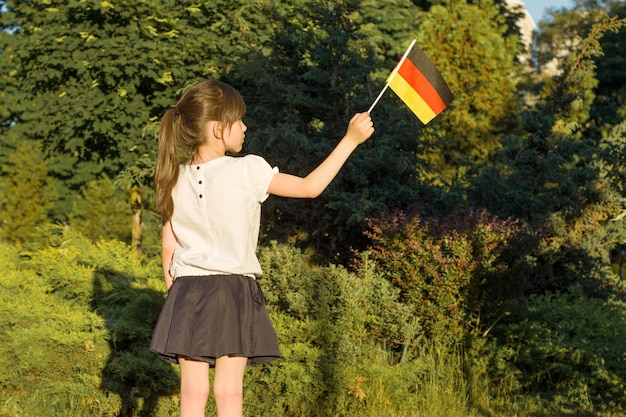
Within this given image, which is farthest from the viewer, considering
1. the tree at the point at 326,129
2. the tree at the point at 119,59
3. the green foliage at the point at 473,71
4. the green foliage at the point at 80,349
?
the green foliage at the point at 473,71

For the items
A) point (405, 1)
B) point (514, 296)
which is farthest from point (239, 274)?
point (405, 1)

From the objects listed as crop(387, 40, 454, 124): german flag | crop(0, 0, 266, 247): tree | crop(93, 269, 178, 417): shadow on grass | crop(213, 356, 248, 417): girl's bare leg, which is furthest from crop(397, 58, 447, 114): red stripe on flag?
crop(0, 0, 266, 247): tree

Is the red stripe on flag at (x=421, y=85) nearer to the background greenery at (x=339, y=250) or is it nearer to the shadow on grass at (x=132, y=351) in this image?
the background greenery at (x=339, y=250)

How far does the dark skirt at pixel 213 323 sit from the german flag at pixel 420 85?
3.48 ft

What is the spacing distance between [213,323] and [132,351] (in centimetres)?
277

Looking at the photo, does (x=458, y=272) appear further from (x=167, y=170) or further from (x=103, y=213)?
(x=103, y=213)

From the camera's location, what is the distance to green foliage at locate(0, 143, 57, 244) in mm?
21125

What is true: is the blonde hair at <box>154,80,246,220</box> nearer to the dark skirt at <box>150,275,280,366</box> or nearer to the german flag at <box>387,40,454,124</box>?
the dark skirt at <box>150,275,280,366</box>

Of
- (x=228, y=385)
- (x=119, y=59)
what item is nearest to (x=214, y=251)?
(x=228, y=385)

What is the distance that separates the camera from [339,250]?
8766 mm

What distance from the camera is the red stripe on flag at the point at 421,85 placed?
3.89 metres

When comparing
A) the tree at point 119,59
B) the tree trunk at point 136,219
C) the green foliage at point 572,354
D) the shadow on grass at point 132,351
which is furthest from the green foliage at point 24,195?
the green foliage at point 572,354

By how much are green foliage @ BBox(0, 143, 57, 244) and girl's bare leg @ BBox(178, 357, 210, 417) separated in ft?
60.0

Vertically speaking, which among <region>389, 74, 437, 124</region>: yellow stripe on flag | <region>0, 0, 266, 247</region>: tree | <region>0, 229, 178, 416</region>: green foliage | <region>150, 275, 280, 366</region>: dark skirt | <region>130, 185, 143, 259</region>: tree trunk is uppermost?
<region>0, 0, 266, 247</region>: tree
